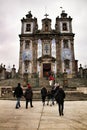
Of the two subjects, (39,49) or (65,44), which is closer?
(39,49)

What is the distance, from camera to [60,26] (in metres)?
37.2

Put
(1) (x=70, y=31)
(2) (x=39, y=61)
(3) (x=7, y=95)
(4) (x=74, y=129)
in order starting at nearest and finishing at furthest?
(4) (x=74, y=129)
(3) (x=7, y=95)
(2) (x=39, y=61)
(1) (x=70, y=31)

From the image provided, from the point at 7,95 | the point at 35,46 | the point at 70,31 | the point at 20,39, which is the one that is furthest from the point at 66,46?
the point at 7,95

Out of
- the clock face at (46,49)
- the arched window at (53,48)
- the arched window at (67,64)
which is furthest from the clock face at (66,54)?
the clock face at (46,49)

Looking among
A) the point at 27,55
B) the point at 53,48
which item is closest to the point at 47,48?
the point at 53,48

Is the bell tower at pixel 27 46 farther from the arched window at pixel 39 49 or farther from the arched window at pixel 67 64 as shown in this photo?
the arched window at pixel 67 64

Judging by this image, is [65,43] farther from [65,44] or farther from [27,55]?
[27,55]

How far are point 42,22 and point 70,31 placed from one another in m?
5.59

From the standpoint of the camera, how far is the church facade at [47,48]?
34531 mm

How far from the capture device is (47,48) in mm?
35531

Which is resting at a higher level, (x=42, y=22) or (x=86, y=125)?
(x=42, y=22)

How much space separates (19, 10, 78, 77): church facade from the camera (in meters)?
34.5

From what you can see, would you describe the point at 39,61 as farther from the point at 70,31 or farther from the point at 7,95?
the point at 7,95

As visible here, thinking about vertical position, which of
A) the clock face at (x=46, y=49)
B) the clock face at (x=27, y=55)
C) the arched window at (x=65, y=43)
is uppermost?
the arched window at (x=65, y=43)
